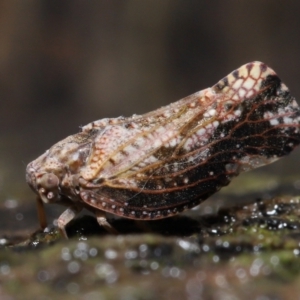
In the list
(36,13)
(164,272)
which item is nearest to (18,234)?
(164,272)

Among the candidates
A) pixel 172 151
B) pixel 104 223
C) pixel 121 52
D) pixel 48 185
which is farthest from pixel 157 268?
pixel 121 52

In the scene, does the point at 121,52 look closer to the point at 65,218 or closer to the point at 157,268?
A: the point at 65,218

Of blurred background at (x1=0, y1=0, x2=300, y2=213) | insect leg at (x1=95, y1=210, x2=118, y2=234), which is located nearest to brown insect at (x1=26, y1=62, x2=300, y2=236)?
insect leg at (x1=95, y1=210, x2=118, y2=234)

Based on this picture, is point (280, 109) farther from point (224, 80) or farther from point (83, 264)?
point (83, 264)

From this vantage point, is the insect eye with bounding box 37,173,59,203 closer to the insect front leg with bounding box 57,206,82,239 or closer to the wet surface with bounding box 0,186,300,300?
the insect front leg with bounding box 57,206,82,239

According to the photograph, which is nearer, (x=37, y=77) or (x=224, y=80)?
(x=224, y=80)
